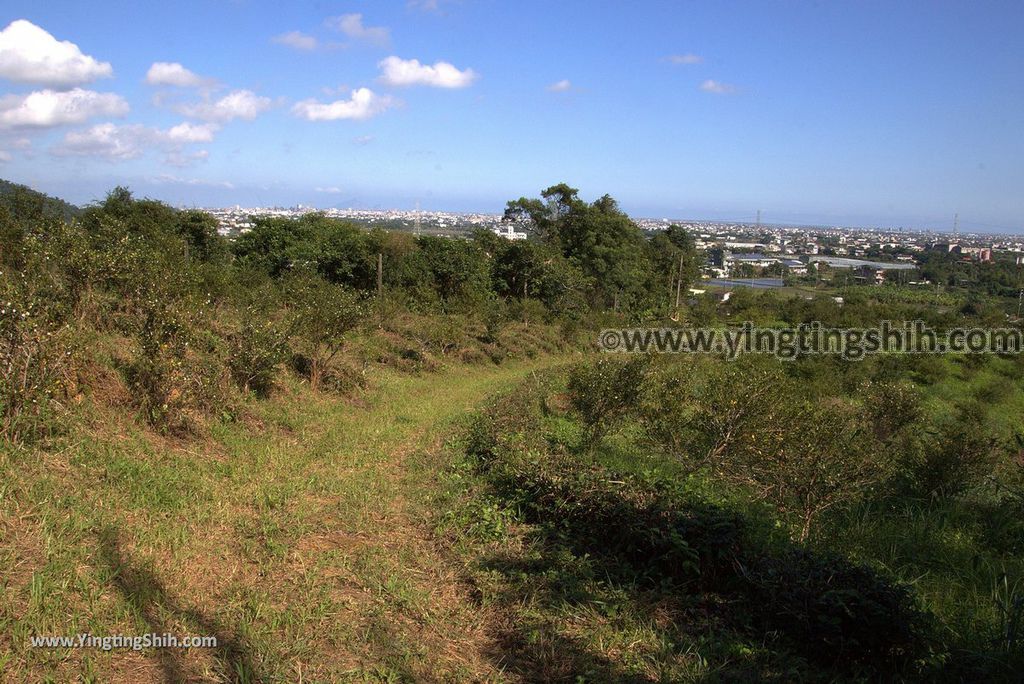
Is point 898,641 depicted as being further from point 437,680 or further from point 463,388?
point 463,388

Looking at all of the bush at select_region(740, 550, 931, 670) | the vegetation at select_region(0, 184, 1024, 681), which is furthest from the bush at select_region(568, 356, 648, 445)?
the bush at select_region(740, 550, 931, 670)

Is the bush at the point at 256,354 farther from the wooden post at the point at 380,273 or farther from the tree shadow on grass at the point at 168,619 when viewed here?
the wooden post at the point at 380,273

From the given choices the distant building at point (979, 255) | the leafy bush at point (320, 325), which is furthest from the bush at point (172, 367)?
the distant building at point (979, 255)

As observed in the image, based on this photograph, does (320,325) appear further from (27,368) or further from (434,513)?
(434,513)

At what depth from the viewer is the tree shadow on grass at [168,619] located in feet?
9.20

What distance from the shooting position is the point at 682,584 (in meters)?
3.78

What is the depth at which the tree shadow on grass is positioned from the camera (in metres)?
2.80

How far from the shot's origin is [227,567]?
12.6 feet

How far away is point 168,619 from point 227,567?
692mm

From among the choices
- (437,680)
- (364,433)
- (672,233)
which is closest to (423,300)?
(364,433)

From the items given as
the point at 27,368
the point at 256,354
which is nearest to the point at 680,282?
the point at 256,354

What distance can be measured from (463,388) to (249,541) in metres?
8.50

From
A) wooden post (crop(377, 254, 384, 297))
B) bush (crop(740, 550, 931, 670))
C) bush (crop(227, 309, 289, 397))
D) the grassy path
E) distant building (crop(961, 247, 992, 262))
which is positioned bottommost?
the grassy path

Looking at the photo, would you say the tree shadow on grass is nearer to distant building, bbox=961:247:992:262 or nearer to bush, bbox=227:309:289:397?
bush, bbox=227:309:289:397
